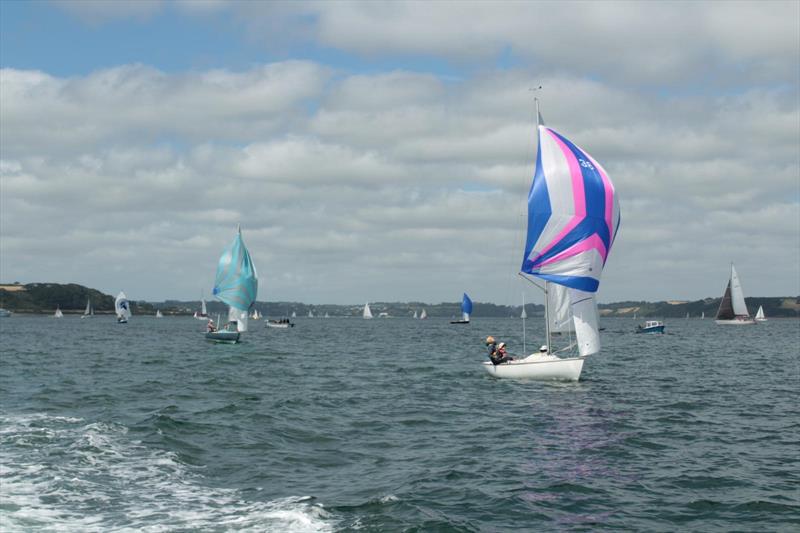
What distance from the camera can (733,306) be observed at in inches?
6604

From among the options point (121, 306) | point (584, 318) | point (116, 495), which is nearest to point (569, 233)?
point (584, 318)

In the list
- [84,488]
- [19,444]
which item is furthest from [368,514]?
[19,444]

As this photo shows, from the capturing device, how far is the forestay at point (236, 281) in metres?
80.1

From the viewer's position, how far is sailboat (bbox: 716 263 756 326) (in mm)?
161250

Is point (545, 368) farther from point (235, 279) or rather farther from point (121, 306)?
point (121, 306)

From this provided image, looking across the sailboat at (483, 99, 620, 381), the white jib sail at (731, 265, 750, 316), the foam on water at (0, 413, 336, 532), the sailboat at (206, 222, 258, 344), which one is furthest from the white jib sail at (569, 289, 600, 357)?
the white jib sail at (731, 265, 750, 316)

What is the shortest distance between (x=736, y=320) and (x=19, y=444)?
554ft

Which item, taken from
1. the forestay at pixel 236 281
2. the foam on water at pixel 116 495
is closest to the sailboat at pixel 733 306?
the forestay at pixel 236 281

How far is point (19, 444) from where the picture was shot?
71.8ft

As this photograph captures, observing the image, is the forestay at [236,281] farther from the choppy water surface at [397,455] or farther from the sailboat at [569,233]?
the sailboat at [569,233]

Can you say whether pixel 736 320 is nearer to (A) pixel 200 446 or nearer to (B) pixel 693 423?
(B) pixel 693 423

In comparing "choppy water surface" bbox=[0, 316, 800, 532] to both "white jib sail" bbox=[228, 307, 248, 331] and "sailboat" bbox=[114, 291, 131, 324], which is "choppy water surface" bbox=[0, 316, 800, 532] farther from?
"sailboat" bbox=[114, 291, 131, 324]

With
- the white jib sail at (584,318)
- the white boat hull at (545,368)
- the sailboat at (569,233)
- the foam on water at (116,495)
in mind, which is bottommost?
the foam on water at (116,495)

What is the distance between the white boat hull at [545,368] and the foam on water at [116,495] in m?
20.2
